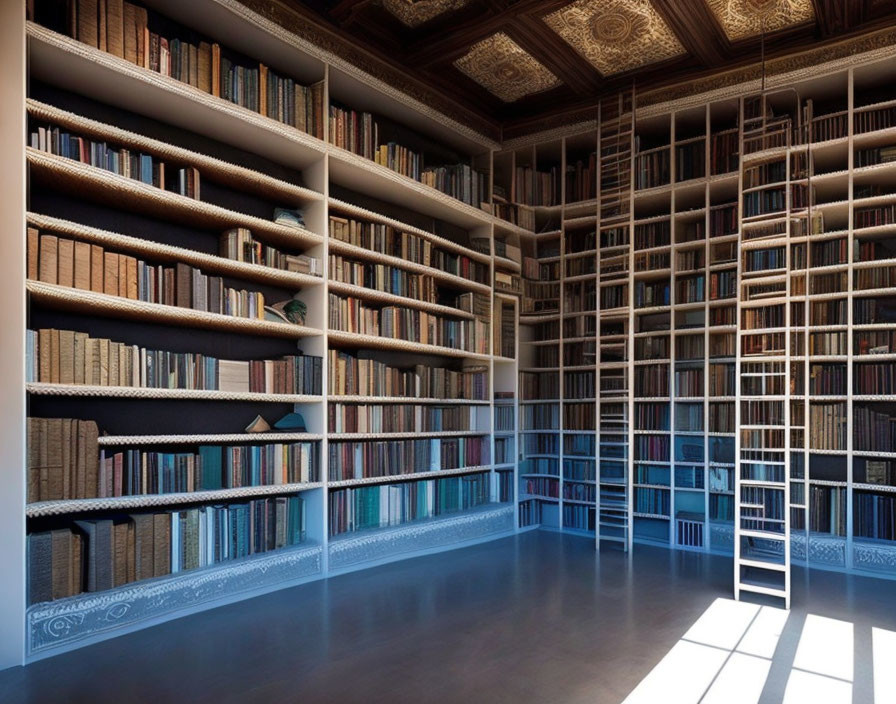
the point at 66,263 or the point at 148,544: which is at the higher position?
the point at 66,263

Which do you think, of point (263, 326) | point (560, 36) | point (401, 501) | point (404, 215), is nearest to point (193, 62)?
point (263, 326)

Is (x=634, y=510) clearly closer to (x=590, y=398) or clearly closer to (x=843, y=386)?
(x=590, y=398)

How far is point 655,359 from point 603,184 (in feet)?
6.31

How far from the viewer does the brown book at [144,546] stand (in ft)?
12.3

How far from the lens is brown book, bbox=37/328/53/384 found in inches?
135

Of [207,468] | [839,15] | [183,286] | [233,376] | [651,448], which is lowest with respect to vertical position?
[651,448]

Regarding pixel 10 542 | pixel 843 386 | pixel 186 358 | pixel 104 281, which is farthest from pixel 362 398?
pixel 843 386

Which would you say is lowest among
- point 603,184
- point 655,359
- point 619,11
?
point 655,359

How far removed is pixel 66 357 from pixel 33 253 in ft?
1.94

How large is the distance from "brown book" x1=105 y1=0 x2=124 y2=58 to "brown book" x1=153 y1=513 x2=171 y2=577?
2.83 m

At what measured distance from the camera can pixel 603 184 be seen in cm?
664

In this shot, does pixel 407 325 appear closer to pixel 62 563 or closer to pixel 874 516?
pixel 62 563

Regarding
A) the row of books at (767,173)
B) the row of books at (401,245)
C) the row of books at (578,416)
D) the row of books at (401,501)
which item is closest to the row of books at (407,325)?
the row of books at (401,245)

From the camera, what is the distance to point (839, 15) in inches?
198
